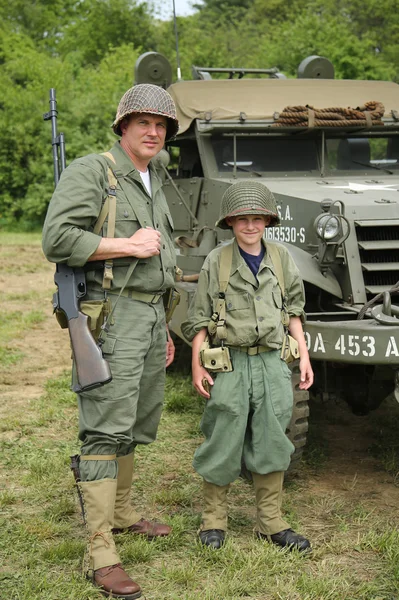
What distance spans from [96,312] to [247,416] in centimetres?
79

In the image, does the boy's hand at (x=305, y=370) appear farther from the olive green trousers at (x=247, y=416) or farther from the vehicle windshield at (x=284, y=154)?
the vehicle windshield at (x=284, y=154)

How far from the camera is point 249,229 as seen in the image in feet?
11.5

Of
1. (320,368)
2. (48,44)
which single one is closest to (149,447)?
(320,368)

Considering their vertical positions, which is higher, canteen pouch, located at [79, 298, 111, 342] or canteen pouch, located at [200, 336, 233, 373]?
canteen pouch, located at [79, 298, 111, 342]

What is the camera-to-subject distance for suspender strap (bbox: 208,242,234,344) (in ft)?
11.3

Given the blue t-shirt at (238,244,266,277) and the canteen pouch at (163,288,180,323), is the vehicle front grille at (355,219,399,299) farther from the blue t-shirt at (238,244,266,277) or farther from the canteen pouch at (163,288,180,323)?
the canteen pouch at (163,288,180,323)

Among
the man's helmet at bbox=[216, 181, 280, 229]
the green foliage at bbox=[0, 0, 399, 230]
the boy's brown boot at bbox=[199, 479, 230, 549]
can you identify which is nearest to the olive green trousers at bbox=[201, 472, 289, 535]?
the boy's brown boot at bbox=[199, 479, 230, 549]

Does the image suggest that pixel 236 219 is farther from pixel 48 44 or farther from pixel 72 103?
pixel 48 44

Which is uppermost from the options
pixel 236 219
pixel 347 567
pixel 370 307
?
pixel 236 219

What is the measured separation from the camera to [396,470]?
451 cm

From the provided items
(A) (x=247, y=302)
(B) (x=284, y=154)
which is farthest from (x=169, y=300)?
(B) (x=284, y=154)

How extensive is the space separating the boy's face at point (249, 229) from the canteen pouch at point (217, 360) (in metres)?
0.45

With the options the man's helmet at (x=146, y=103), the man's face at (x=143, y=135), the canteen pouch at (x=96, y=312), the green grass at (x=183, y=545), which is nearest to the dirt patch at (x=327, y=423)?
the green grass at (x=183, y=545)

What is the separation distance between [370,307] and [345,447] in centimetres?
121
